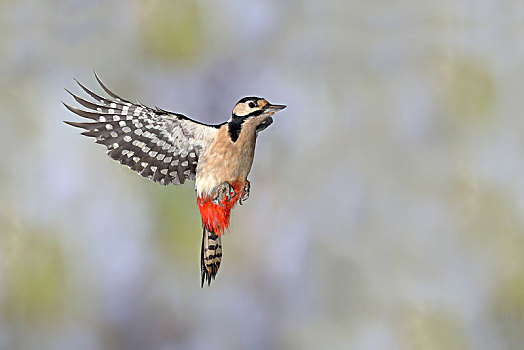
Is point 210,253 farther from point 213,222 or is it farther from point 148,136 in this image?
point 148,136

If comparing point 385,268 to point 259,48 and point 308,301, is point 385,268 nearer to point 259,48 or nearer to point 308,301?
point 308,301

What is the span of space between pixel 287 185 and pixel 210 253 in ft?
1.12

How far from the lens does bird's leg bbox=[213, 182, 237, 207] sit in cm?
149

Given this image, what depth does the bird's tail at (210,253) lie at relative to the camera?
5.16 ft

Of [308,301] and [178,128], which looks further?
[308,301]

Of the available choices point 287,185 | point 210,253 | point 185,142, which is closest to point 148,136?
point 185,142

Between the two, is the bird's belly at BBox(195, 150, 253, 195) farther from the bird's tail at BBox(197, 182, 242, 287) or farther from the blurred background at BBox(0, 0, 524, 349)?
the blurred background at BBox(0, 0, 524, 349)

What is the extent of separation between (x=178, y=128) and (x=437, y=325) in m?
0.93

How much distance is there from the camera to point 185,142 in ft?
5.00

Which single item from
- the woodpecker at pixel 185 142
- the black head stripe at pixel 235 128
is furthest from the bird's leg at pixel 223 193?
the black head stripe at pixel 235 128

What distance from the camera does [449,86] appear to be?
184cm

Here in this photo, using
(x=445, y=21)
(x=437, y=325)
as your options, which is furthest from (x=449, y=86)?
A: (x=437, y=325)

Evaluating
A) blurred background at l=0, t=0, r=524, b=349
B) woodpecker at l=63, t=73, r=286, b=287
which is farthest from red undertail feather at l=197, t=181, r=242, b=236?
blurred background at l=0, t=0, r=524, b=349

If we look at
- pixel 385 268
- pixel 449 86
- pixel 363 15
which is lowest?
pixel 385 268
